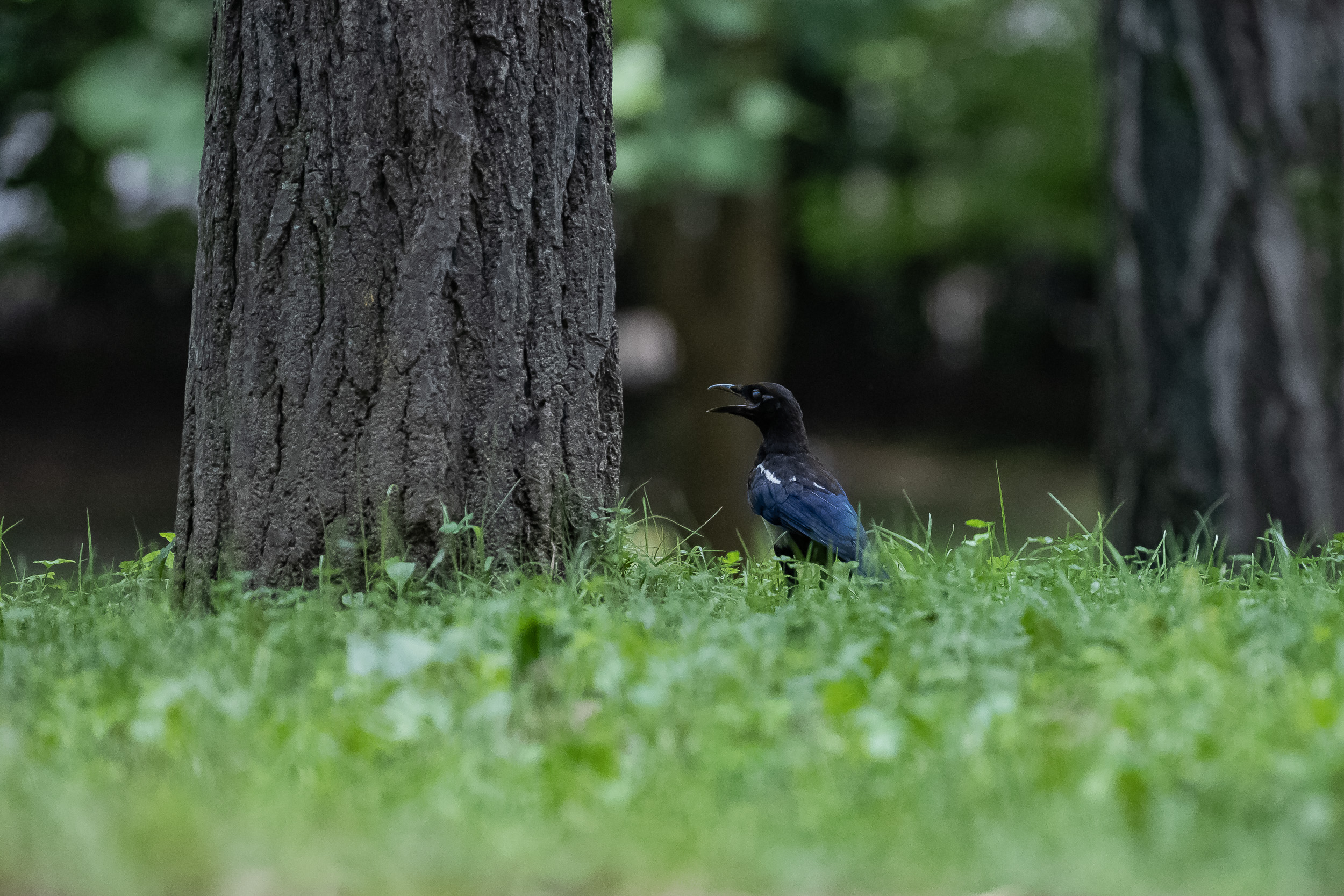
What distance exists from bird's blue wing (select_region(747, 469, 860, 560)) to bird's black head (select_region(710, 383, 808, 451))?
17.4 inches

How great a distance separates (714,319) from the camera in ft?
40.1

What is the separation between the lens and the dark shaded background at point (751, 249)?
9.72m

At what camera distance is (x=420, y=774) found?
2.39m

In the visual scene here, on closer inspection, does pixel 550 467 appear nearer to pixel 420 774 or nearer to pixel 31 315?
pixel 420 774

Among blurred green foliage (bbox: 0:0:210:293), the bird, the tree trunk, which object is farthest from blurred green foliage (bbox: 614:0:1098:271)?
the bird

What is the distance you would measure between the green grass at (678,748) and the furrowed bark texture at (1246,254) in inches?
132

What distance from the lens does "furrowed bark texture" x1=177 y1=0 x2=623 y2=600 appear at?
12.1 feet

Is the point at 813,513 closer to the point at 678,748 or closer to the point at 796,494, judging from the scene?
the point at 796,494

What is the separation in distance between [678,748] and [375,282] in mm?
1858

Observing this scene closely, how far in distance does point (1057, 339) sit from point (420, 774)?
65.7 ft

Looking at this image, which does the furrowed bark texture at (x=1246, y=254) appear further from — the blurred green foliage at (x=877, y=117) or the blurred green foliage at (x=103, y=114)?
the blurred green foliage at (x=103, y=114)

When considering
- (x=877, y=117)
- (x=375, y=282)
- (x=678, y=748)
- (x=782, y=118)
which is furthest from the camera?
(x=877, y=117)

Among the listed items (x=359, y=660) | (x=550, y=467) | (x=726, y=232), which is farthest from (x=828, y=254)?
(x=359, y=660)

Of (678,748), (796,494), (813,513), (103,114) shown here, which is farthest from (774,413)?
(103,114)
